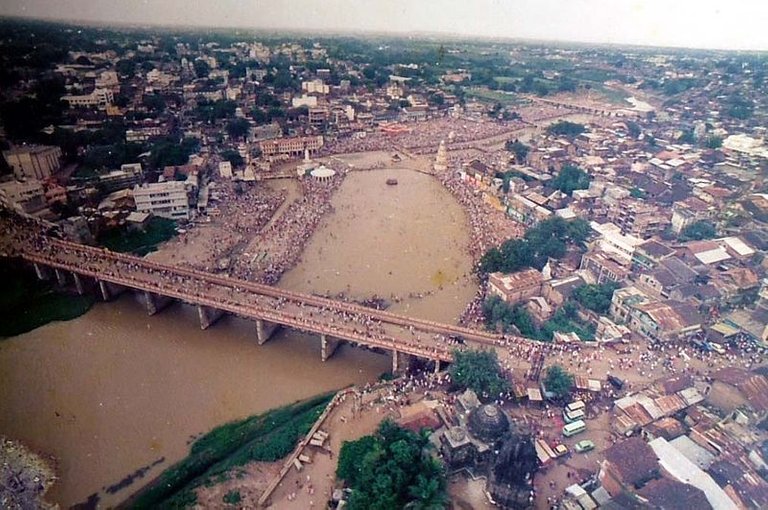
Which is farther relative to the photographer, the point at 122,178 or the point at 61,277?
the point at 122,178

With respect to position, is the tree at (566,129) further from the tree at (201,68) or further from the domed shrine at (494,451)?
the domed shrine at (494,451)

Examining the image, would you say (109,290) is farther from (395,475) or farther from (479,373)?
(479,373)

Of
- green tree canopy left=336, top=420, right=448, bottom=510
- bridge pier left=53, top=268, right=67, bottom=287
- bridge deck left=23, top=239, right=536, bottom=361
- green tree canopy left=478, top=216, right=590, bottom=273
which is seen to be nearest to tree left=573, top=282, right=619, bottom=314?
green tree canopy left=478, top=216, right=590, bottom=273

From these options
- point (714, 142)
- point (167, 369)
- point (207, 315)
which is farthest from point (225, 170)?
point (714, 142)

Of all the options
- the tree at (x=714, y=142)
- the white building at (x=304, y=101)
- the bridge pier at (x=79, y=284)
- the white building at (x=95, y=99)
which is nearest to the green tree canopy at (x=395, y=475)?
the bridge pier at (x=79, y=284)

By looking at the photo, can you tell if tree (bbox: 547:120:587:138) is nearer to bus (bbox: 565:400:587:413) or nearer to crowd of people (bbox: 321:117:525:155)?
crowd of people (bbox: 321:117:525:155)

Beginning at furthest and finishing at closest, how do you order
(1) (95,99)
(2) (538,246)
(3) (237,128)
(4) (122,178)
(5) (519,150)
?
(3) (237,128)
(5) (519,150)
(1) (95,99)
(4) (122,178)
(2) (538,246)
